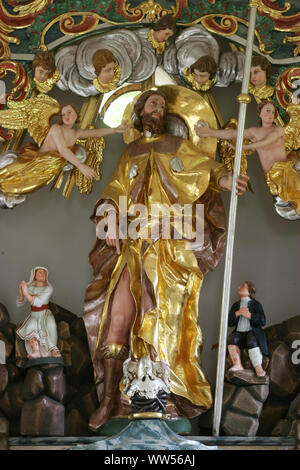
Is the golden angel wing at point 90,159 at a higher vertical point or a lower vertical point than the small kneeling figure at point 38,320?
higher

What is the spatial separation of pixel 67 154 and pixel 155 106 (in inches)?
24.9

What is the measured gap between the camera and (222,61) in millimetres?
7090

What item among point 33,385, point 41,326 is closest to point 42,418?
point 33,385

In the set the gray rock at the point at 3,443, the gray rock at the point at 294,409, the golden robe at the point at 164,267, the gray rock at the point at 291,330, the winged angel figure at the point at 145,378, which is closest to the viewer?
the winged angel figure at the point at 145,378

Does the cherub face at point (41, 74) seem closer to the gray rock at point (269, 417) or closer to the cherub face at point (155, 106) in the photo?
the cherub face at point (155, 106)

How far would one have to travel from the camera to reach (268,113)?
→ 6922mm

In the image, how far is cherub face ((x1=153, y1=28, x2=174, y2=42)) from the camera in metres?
7.02

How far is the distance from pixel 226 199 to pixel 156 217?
2.49 feet

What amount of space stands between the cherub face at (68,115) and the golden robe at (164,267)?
1.36 feet

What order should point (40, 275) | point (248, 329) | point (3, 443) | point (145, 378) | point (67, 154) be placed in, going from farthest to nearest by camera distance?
1. point (67, 154)
2. point (40, 275)
3. point (248, 329)
4. point (3, 443)
5. point (145, 378)

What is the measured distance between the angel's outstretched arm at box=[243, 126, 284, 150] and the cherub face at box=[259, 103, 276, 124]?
0.07 metres

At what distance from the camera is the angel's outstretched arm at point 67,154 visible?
6.91 m

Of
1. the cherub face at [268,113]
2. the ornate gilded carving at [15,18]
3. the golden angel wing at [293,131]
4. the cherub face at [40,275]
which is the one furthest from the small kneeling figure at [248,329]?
the ornate gilded carving at [15,18]

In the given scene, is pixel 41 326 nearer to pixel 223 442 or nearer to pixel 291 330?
pixel 223 442
